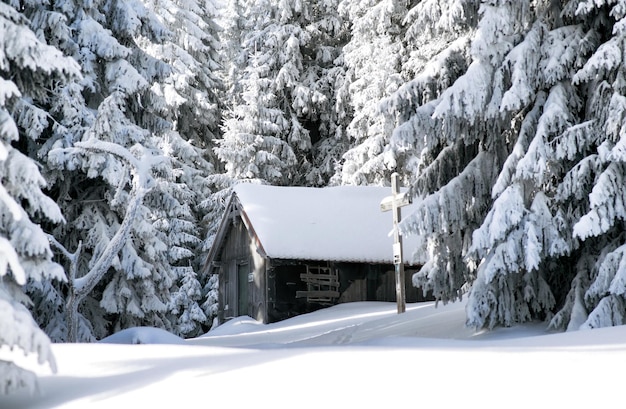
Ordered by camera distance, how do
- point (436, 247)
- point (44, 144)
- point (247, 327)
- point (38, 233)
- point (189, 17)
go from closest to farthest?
1. point (38, 233)
2. point (436, 247)
3. point (44, 144)
4. point (247, 327)
5. point (189, 17)

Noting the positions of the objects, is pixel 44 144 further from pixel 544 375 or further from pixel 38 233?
pixel 544 375

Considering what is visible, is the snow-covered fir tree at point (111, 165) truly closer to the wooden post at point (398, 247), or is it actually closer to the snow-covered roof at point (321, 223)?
the snow-covered roof at point (321, 223)

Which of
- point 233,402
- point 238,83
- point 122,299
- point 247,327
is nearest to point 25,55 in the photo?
point 233,402

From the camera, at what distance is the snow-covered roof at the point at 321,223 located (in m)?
25.7

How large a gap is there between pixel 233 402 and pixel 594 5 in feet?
31.1

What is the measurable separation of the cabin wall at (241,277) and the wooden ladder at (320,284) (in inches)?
53.5

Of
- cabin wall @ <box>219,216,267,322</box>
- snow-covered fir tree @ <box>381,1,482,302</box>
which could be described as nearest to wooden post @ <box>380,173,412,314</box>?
snow-covered fir tree @ <box>381,1,482,302</box>

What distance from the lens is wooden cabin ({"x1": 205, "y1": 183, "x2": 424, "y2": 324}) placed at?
25.7 metres

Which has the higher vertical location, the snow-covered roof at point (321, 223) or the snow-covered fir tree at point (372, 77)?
the snow-covered fir tree at point (372, 77)

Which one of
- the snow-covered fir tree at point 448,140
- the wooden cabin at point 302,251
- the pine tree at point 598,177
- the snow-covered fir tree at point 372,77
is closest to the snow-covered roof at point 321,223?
the wooden cabin at point 302,251

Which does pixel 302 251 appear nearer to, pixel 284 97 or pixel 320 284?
pixel 320 284

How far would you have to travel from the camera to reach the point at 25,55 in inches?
427

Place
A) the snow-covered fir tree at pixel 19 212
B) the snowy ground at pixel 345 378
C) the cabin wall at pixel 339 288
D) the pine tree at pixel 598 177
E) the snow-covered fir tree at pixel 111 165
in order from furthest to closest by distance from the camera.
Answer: the cabin wall at pixel 339 288 < the snow-covered fir tree at pixel 111 165 < the pine tree at pixel 598 177 < the snow-covered fir tree at pixel 19 212 < the snowy ground at pixel 345 378

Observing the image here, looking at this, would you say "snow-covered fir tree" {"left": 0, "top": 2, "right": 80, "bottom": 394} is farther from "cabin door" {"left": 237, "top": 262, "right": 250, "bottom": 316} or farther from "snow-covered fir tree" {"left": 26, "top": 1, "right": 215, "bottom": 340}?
"cabin door" {"left": 237, "top": 262, "right": 250, "bottom": 316}
